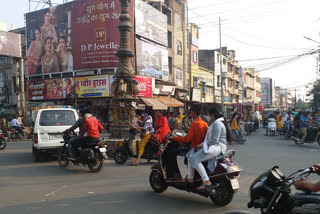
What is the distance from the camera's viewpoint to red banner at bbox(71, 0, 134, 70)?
24844 mm

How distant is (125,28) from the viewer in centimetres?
1153

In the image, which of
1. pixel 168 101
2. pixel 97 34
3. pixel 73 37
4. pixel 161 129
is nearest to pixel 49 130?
pixel 161 129

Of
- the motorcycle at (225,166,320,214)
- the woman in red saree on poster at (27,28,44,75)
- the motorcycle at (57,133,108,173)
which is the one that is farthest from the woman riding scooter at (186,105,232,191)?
the woman in red saree on poster at (27,28,44,75)

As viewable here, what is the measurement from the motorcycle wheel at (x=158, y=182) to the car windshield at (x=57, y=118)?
17.0ft

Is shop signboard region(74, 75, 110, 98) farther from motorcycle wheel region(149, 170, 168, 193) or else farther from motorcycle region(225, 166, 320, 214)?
motorcycle region(225, 166, 320, 214)

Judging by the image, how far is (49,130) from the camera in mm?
9719

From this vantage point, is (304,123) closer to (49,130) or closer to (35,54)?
(49,130)

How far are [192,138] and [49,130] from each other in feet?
19.7

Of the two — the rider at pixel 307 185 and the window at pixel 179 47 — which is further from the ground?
the window at pixel 179 47

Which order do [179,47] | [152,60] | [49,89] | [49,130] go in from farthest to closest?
[179,47] → [49,89] → [152,60] → [49,130]

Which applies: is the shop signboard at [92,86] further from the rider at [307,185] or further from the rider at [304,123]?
the rider at [307,185]

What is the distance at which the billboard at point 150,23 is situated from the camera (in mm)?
26047

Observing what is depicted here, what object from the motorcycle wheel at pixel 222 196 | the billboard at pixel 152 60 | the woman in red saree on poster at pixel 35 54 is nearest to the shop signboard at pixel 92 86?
the billboard at pixel 152 60

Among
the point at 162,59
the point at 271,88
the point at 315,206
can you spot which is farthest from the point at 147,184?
the point at 271,88
